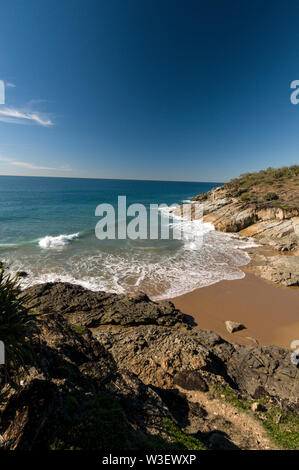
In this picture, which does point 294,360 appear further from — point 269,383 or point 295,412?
point 295,412

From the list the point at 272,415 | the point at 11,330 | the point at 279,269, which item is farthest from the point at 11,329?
the point at 279,269

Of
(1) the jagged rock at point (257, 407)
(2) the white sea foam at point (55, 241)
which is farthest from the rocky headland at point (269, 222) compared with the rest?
(2) the white sea foam at point (55, 241)

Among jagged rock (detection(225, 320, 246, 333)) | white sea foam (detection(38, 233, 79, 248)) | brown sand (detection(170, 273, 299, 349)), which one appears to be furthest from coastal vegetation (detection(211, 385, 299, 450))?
white sea foam (detection(38, 233, 79, 248))

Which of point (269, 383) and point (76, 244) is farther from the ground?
point (76, 244)

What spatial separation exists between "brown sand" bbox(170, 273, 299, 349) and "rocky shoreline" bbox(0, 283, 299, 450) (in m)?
2.47

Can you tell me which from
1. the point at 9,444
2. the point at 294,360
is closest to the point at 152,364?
the point at 9,444

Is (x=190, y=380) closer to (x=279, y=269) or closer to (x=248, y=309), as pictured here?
(x=248, y=309)

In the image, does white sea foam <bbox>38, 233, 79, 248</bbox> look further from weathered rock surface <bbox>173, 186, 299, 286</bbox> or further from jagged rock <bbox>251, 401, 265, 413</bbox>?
jagged rock <bbox>251, 401, 265, 413</bbox>

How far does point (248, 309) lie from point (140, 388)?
10.3 m

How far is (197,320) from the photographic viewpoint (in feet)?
39.4

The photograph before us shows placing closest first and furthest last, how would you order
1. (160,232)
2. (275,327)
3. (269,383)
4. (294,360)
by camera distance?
1. (269,383)
2. (294,360)
3. (275,327)
4. (160,232)
